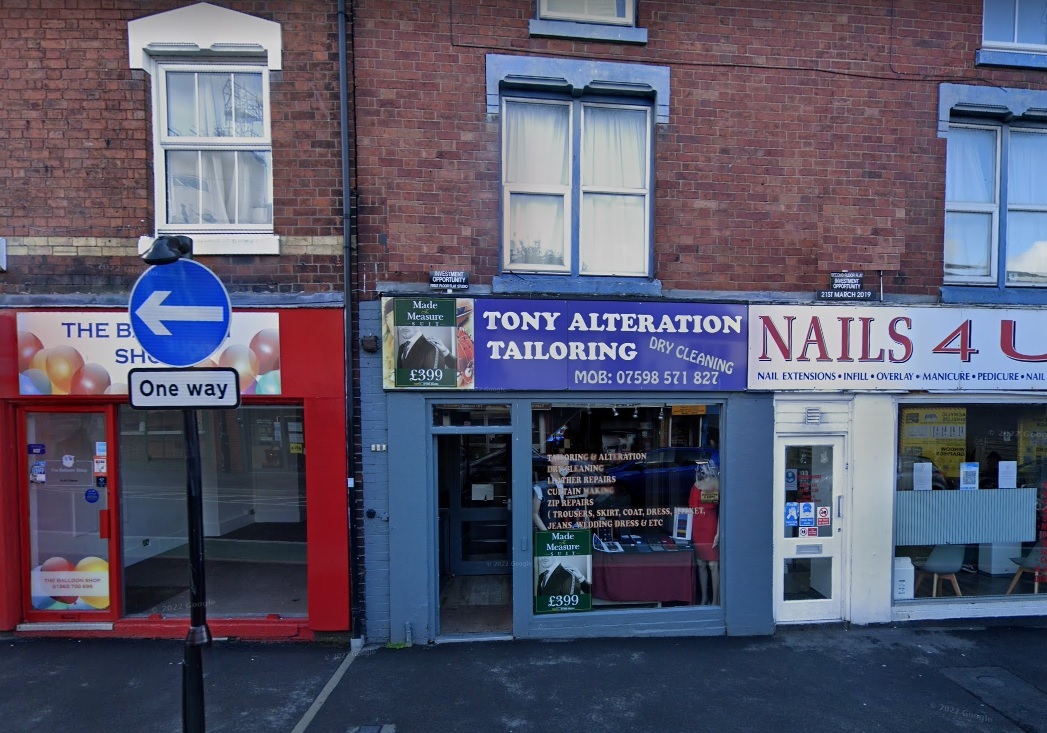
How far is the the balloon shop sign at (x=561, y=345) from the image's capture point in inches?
216

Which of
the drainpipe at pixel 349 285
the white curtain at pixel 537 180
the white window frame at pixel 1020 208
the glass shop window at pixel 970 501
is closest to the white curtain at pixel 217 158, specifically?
the drainpipe at pixel 349 285

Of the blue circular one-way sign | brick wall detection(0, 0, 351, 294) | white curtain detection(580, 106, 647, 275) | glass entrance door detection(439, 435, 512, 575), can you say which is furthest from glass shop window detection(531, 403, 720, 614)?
the blue circular one-way sign

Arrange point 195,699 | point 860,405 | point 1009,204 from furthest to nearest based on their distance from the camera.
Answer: point 1009,204
point 860,405
point 195,699

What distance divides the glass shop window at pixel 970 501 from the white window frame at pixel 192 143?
744 centimetres

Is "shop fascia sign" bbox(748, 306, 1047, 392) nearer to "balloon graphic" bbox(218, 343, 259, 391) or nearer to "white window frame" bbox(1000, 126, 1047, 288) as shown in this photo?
"white window frame" bbox(1000, 126, 1047, 288)

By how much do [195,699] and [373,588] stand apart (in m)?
2.22

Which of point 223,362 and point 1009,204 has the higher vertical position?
point 1009,204

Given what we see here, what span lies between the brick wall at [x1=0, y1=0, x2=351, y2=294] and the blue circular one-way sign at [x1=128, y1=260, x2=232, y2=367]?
84.0 inches

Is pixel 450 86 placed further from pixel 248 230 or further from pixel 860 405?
pixel 860 405

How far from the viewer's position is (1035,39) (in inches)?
246

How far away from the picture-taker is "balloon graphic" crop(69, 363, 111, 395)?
5.46 m

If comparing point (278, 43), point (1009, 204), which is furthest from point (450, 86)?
point (1009, 204)

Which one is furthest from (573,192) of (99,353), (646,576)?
(99,353)

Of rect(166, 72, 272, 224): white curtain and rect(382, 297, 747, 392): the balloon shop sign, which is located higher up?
rect(166, 72, 272, 224): white curtain
